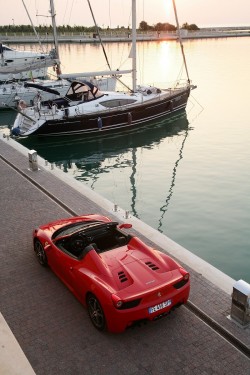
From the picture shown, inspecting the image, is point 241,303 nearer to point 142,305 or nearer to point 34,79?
point 142,305

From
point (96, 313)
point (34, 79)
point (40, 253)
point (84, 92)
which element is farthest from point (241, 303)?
point (34, 79)

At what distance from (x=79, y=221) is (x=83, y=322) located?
238 centimetres

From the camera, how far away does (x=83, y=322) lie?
6516 mm

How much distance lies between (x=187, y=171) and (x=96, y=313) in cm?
1324

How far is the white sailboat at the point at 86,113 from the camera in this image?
74.5 feet

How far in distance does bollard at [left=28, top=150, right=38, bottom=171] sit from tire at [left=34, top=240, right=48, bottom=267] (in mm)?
6342

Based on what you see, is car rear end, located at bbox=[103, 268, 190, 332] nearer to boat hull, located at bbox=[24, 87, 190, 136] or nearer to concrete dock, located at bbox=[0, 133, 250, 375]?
concrete dock, located at bbox=[0, 133, 250, 375]

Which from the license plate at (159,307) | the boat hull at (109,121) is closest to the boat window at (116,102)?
the boat hull at (109,121)

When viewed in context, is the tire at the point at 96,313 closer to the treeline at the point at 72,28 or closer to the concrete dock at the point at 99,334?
the concrete dock at the point at 99,334

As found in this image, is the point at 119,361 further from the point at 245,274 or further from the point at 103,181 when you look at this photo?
the point at 103,181

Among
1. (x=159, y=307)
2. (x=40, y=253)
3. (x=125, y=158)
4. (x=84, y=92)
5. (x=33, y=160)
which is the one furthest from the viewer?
(x=84, y=92)

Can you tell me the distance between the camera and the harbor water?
40.2 ft

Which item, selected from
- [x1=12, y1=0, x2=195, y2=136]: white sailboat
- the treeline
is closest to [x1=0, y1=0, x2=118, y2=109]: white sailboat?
[x1=12, y1=0, x2=195, y2=136]: white sailboat

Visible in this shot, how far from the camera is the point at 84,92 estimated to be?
24.0 metres
